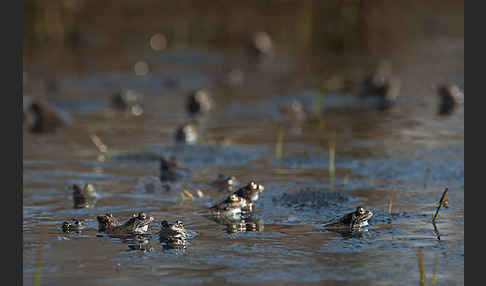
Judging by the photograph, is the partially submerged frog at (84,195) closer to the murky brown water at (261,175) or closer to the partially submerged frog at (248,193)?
the murky brown water at (261,175)

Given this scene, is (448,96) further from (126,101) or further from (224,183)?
(224,183)

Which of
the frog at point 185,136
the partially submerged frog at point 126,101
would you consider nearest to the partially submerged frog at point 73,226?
the frog at point 185,136

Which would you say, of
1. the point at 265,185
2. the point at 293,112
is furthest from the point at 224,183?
the point at 293,112

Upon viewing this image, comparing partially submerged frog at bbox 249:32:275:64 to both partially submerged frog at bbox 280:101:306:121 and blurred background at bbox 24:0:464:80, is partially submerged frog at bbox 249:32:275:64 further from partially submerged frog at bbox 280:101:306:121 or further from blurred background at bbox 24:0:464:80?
partially submerged frog at bbox 280:101:306:121

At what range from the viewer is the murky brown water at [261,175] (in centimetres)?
547

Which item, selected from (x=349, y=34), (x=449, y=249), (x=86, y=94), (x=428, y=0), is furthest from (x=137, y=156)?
(x=428, y=0)

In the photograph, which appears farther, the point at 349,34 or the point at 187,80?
the point at 349,34

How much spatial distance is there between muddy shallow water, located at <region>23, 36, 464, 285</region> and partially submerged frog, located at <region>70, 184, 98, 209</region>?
0.08 meters

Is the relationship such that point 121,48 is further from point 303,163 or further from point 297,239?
point 297,239

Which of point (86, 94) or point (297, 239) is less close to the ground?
point (86, 94)

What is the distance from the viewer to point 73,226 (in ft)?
21.0

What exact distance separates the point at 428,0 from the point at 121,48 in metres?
8.80

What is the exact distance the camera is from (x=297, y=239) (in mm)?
6078

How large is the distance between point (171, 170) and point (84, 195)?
48.0 inches
